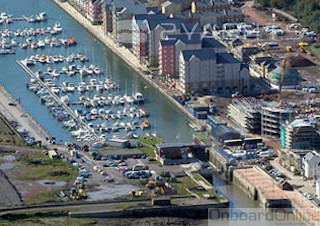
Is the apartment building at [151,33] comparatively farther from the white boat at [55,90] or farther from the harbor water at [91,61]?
the white boat at [55,90]

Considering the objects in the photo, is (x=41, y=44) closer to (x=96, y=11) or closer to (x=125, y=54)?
(x=96, y=11)

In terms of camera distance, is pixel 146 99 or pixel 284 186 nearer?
pixel 284 186

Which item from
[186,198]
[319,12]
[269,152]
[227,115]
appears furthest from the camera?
[319,12]

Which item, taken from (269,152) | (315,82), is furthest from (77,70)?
(269,152)

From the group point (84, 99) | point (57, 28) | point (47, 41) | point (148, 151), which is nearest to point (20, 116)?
point (84, 99)

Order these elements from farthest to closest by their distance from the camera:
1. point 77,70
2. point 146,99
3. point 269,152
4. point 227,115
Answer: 1. point 77,70
2. point 146,99
3. point 227,115
4. point 269,152

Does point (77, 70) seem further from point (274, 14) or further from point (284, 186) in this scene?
point (284, 186)
